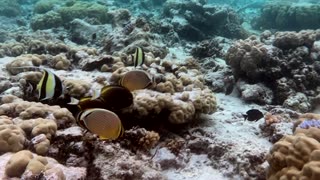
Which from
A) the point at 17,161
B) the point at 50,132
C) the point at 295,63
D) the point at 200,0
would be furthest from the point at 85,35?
the point at 17,161

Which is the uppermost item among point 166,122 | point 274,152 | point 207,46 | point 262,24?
point 274,152

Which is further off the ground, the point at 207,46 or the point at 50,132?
the point at 50,132

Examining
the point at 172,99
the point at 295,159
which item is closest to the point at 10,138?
the point at 172,99

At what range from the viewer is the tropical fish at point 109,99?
10.5 ft

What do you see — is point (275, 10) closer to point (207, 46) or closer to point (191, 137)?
point (207, 46)

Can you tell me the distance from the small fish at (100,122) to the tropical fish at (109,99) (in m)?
0.23

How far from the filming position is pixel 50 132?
3.91 metres

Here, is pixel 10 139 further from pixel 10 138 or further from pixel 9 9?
pixel 9 9

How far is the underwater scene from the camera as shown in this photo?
10.6 ft

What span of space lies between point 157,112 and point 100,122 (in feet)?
7.08

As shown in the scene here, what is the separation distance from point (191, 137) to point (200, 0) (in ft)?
42.7

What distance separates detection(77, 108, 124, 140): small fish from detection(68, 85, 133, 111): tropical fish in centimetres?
23

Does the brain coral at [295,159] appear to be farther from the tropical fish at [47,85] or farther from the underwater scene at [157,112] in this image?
the tropical fish at [47,85]

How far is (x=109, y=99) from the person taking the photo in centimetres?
A: 338
